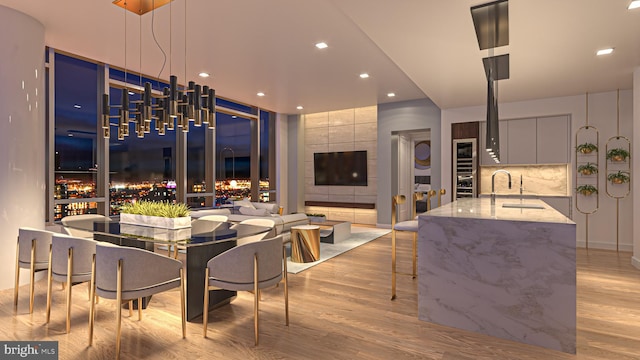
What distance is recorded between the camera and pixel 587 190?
5.46 metres

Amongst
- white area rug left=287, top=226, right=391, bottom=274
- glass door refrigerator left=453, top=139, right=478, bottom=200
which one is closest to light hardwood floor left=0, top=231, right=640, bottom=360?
white area rug left=287, top=226, right=391, bottom=274

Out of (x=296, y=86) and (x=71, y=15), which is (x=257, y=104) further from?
(x=71, y=15)

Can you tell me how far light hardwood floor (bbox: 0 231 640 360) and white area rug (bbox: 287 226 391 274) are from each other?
68 centimetres

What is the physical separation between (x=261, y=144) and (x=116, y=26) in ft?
16.8

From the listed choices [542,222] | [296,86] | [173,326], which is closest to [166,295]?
[173,326]

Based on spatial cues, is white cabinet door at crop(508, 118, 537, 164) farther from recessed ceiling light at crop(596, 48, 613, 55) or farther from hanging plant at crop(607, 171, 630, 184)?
recessed ceiling light at crop(596, 48, 613, 55)

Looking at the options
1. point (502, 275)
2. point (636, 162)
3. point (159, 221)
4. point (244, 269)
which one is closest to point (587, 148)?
point (636, 162)

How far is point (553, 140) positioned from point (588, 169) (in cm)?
69

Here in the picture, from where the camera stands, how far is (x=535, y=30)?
319 centimetres

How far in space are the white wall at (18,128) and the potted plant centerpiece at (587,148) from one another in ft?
24.6

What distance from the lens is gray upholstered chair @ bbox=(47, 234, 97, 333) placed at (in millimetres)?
2506

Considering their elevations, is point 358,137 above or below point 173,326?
above

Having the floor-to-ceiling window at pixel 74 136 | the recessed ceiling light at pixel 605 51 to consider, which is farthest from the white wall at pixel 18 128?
the recessed ceiling light at pixel 605 51

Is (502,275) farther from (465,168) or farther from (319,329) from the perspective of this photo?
(465,168)
